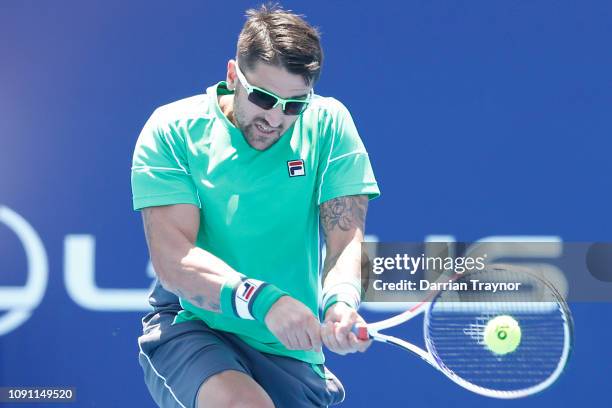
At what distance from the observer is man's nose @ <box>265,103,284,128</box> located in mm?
3348

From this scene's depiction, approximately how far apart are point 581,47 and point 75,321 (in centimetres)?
262

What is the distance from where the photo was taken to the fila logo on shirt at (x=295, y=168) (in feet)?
11.5

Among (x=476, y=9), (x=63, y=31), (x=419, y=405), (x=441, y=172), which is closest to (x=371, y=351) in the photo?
(x=419, y=405)

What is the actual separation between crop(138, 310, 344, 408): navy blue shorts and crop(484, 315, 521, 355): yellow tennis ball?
58cm

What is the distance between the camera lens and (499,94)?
5.12 m

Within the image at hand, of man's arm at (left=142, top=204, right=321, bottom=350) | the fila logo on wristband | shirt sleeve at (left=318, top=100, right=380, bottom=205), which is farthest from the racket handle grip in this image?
shirt sleeve at (left=318, top=100, right=380, bottom=205)

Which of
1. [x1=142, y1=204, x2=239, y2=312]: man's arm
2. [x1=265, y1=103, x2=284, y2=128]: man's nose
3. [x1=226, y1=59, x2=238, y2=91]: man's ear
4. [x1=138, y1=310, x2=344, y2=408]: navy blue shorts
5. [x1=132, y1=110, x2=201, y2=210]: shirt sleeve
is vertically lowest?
[x1=138, y1=310, x2=344, y2=408]: navy blue shorts

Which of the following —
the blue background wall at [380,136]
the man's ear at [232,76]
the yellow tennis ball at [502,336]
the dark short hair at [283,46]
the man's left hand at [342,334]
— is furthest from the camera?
the blue background wall at [380,136]

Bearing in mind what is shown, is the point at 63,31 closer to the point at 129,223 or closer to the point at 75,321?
the point at 129,223

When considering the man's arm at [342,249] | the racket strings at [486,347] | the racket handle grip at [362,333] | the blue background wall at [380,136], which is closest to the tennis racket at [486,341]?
the racket strings at [486,347]

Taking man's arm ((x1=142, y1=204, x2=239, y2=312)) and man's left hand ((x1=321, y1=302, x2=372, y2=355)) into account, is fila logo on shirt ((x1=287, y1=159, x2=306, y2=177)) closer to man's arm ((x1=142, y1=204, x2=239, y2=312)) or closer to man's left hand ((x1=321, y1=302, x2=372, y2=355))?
man's arm ((x1=142, y1=204, x2=239, y2=312))

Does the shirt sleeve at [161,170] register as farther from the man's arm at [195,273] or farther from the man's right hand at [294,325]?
the man's right hand at [294,325]

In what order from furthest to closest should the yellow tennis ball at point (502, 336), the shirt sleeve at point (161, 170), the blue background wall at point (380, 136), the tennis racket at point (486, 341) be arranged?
the blue background wall at point (380, 136)
the yellow tennis ball at point (502, 336)
the tennis racket at point (486, 341)
the shirt sleeve at point (161, 170)

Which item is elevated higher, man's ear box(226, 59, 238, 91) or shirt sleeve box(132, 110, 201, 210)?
man's ear box(226, 59, 238, 91)
